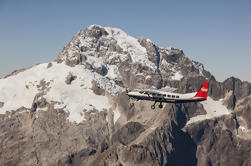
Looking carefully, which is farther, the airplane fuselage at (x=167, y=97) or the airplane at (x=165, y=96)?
the airplane at (x=165, y=96)

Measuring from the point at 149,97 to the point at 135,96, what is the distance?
10.0 meters

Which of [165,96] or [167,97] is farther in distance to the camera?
[165,96]

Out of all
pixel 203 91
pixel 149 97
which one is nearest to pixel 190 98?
pixel 203 91

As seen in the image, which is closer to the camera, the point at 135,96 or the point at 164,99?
the point at 164,99

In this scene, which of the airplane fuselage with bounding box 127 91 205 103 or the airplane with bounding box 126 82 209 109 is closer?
the airplane fuselage with bounding box 127 91 205 103

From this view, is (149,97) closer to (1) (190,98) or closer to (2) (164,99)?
(2) (164,99)

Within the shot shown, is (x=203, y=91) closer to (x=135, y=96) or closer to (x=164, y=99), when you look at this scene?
(x=164, y=99)

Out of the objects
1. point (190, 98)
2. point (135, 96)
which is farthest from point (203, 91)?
point (135, 96)

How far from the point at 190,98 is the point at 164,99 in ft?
57.4

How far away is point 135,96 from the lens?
199 meters

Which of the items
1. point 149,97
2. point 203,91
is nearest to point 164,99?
point 149,97

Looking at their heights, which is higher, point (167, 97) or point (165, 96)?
point (165, 96)

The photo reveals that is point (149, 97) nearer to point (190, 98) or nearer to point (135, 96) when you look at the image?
point (135, 96)

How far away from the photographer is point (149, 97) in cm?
19300
